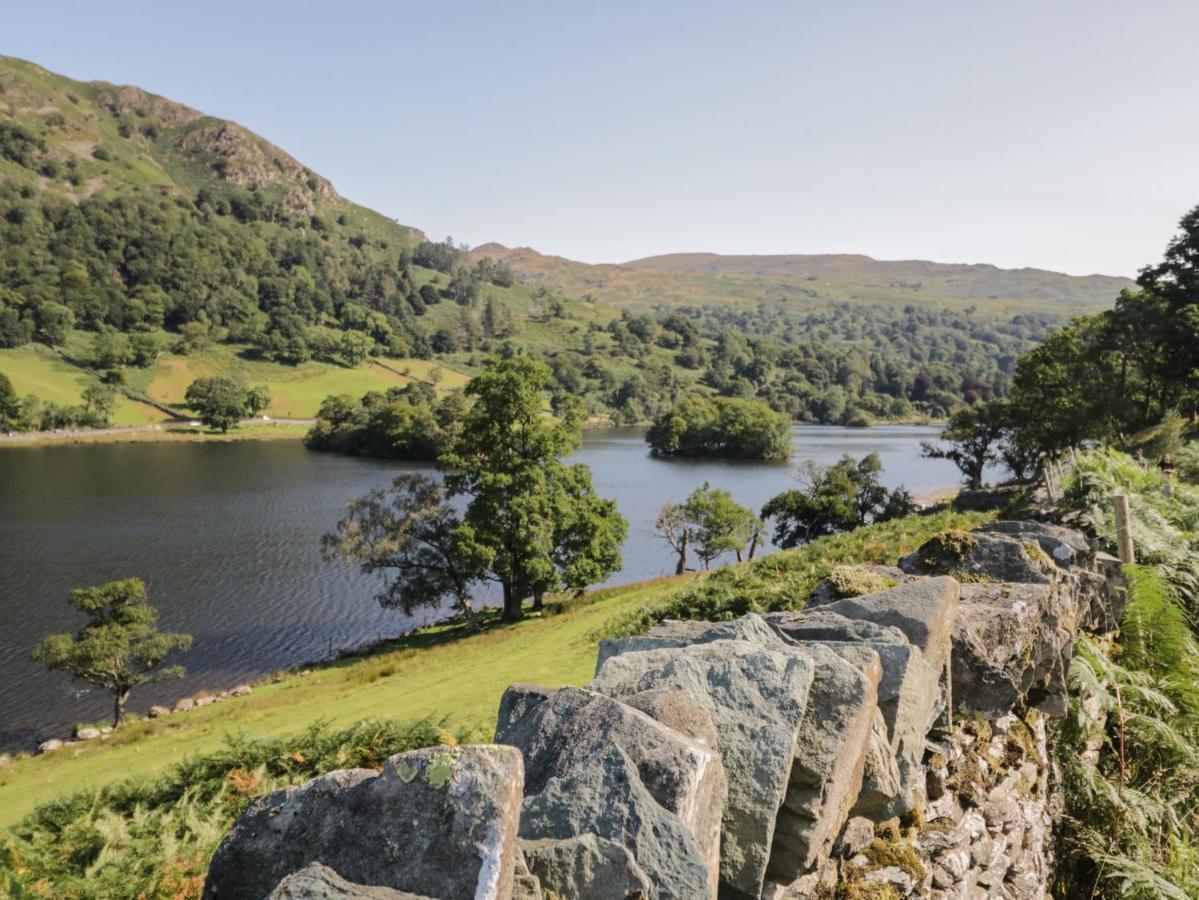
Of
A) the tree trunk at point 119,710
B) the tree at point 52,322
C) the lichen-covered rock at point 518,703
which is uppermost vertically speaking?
the tree at point 52,322

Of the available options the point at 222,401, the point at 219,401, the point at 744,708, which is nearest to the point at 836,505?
the point at 744,708

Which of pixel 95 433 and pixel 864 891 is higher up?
pixel 864 891

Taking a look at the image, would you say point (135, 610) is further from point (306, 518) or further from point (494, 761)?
point (306, 518)

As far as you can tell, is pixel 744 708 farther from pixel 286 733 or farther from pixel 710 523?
pixel 710 523

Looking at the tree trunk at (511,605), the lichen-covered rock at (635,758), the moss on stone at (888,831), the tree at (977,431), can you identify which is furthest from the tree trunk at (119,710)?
the tree at (977,431)

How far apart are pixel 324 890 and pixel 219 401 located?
169m

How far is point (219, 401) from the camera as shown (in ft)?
496

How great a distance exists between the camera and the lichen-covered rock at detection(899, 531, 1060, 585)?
29.7 ft

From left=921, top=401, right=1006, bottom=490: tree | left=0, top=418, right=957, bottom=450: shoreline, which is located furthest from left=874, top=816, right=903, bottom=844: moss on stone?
left=0, top=418, right=957, bottom=450: shoreline

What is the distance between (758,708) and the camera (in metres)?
4.66

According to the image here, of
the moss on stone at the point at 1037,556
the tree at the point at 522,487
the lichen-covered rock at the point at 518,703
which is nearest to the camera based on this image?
the lichen-covered rock at the point at 518,703

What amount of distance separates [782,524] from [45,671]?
171 ft

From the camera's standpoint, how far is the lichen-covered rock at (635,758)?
3.66 meters

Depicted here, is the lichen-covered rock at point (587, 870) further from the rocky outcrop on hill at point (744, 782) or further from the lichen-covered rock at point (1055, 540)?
the lichen-covered rock at point (1055, 540)
